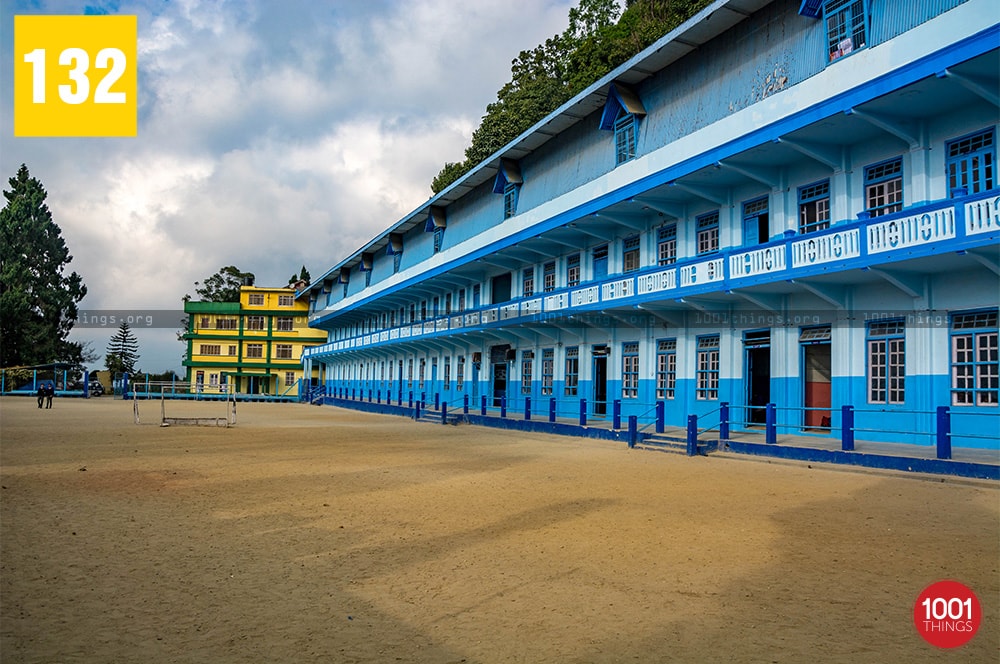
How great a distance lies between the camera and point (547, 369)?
29062 mm

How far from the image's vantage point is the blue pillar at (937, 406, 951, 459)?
39.5ft

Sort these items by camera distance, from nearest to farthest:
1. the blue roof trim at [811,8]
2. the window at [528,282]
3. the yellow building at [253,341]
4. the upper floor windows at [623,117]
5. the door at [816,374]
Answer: the blue roof trim at [811,8], the door at [816,374], the upper floor windows at [623,117], the window at [528,282], the yellow building at [253,341]

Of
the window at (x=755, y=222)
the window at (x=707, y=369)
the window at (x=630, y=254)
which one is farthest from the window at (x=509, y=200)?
the window at (x=755, y=222)

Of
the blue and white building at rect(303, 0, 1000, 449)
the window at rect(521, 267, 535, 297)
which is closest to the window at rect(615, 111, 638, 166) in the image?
the blue and white building at rect(303, 0, 1000, 449)

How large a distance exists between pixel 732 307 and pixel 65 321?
216 ft

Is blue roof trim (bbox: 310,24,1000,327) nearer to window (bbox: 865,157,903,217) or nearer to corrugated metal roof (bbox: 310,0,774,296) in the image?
window (bbox: 865,157,903,217)

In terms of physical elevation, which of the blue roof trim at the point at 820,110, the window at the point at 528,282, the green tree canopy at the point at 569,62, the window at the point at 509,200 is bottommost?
the window at the point at 528,282

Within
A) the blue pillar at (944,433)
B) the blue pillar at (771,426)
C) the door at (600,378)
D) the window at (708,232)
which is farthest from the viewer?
the door at (600,378)

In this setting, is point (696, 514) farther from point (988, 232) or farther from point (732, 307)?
point (732, 307)

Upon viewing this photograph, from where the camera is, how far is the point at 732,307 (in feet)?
64.8

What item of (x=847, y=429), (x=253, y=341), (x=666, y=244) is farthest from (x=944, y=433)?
(x=253, y=341)

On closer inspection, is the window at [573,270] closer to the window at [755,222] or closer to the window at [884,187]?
the window at [755,222]

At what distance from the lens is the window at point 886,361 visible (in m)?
15.3

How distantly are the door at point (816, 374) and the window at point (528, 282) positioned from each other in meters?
13.9
